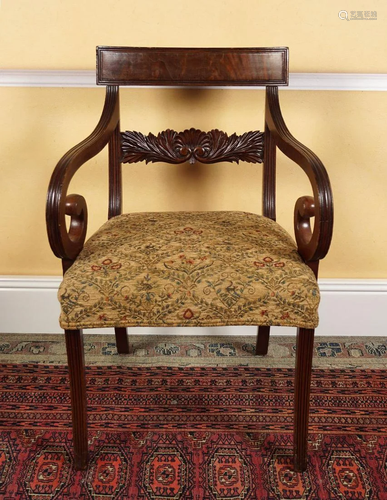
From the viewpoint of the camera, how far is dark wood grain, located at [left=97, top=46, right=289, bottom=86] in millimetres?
1660

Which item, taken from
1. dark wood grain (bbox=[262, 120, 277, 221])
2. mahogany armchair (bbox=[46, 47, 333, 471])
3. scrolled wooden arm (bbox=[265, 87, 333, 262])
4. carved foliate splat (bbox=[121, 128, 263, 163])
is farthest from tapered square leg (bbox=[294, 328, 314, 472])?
carved foliate splat (bbox=[121, 128, 263, 163])

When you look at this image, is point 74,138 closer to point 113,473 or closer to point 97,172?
point 97,172

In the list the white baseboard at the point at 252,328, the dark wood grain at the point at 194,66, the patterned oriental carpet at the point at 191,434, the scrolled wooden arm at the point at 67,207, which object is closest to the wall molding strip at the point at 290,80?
the dark wood grain at the point at 194,66

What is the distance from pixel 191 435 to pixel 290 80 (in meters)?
1.23

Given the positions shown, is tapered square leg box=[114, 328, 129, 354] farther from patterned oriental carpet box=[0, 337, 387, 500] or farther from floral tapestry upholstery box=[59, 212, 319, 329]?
floral tapestry upholstery box=[59, 212, 319, 329]

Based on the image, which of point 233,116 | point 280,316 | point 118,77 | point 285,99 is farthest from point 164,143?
point 280,316

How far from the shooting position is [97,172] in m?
2.01

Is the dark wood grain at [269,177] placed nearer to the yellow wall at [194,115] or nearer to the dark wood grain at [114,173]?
the yellow wall at [194,115]

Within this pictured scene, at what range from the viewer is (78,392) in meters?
1.34

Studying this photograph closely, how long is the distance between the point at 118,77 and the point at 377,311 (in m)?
1.29

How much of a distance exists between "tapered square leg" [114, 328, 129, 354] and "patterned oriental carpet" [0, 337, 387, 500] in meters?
0.03

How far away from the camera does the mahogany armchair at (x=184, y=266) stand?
122 centimetres

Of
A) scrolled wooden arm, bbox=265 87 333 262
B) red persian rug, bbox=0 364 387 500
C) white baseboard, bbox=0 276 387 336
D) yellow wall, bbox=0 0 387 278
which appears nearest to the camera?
scrolled wooden arm, bbox=265 87 333 262

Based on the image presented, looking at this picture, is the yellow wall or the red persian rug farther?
the yellow wall
